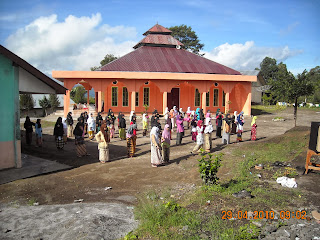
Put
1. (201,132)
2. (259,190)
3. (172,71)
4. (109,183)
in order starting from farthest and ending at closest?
1. (172,71)
2. (201,132)
3. (109,183)
4. (259,190)

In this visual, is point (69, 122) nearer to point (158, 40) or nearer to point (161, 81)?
point (161, 81)

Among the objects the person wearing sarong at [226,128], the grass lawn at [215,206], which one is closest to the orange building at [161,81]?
the person wearing sarong at [226,128]

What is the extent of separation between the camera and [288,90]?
15.8 m

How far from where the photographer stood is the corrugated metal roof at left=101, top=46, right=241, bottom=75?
23625 millimetres

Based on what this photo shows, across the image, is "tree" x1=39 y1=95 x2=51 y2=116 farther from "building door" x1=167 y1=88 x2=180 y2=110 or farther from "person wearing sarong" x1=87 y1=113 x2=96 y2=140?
"person wearing sarong" x1=87 y1=113 x2=96 y2=140

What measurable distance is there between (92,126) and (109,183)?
713cm

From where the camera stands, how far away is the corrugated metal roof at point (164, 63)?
23625 millimetres

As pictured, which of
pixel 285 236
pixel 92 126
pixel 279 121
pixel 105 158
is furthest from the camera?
pixel 279 121

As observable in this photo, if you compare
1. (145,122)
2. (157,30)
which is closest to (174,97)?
(157,30)

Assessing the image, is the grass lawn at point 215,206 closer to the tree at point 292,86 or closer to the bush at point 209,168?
the bush at point 209,168

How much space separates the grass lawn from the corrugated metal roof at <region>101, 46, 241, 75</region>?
16607mm

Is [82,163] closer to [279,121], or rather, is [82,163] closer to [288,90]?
[288,90]

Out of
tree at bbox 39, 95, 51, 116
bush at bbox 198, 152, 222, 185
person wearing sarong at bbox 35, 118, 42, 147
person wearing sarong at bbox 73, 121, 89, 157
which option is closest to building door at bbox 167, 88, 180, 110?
tree at bbox 39, 95, 51, 116

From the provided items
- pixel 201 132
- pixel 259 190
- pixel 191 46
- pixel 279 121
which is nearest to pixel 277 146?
pixel 201 132
